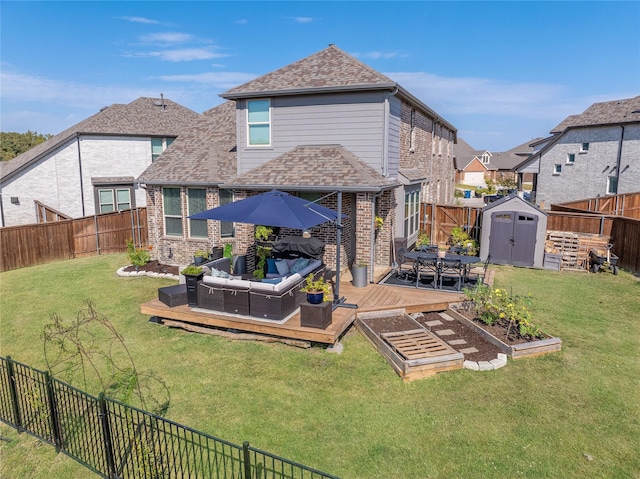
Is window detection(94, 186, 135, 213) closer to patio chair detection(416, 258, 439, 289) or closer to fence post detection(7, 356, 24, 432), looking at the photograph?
patio chair detection(416, 258, 439, 289)

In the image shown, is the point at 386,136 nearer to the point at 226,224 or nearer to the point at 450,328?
the point at 450,328

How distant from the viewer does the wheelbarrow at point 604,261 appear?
16125 mm

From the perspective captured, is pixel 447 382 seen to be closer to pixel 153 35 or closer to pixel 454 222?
A: pixel 454 222

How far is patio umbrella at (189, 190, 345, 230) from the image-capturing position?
10.0 m

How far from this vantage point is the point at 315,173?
1368cm

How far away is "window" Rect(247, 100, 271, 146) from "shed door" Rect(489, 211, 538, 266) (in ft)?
31.9

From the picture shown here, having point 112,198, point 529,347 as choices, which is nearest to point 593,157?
point 529,347

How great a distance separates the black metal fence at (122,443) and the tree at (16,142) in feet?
217

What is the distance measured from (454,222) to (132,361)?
15.5 metres

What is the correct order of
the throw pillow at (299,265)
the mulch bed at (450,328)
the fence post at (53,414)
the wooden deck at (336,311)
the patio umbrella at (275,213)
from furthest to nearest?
the throw pillow at (299,265), the patio umbrella at (275,213), the wooden deck at (336,311), the mulch bed at (450,328), the fence post at (53,414)

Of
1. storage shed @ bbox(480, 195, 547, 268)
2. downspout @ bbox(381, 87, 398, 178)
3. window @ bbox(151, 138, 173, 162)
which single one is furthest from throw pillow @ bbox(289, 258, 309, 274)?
window @ bbox(151, 138, 173, 162)

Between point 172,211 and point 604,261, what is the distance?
17.3 metres

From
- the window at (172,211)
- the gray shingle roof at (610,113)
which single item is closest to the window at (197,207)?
the window at (172,211)

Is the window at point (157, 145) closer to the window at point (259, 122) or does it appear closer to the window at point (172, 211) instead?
the window at point (172, 211)
